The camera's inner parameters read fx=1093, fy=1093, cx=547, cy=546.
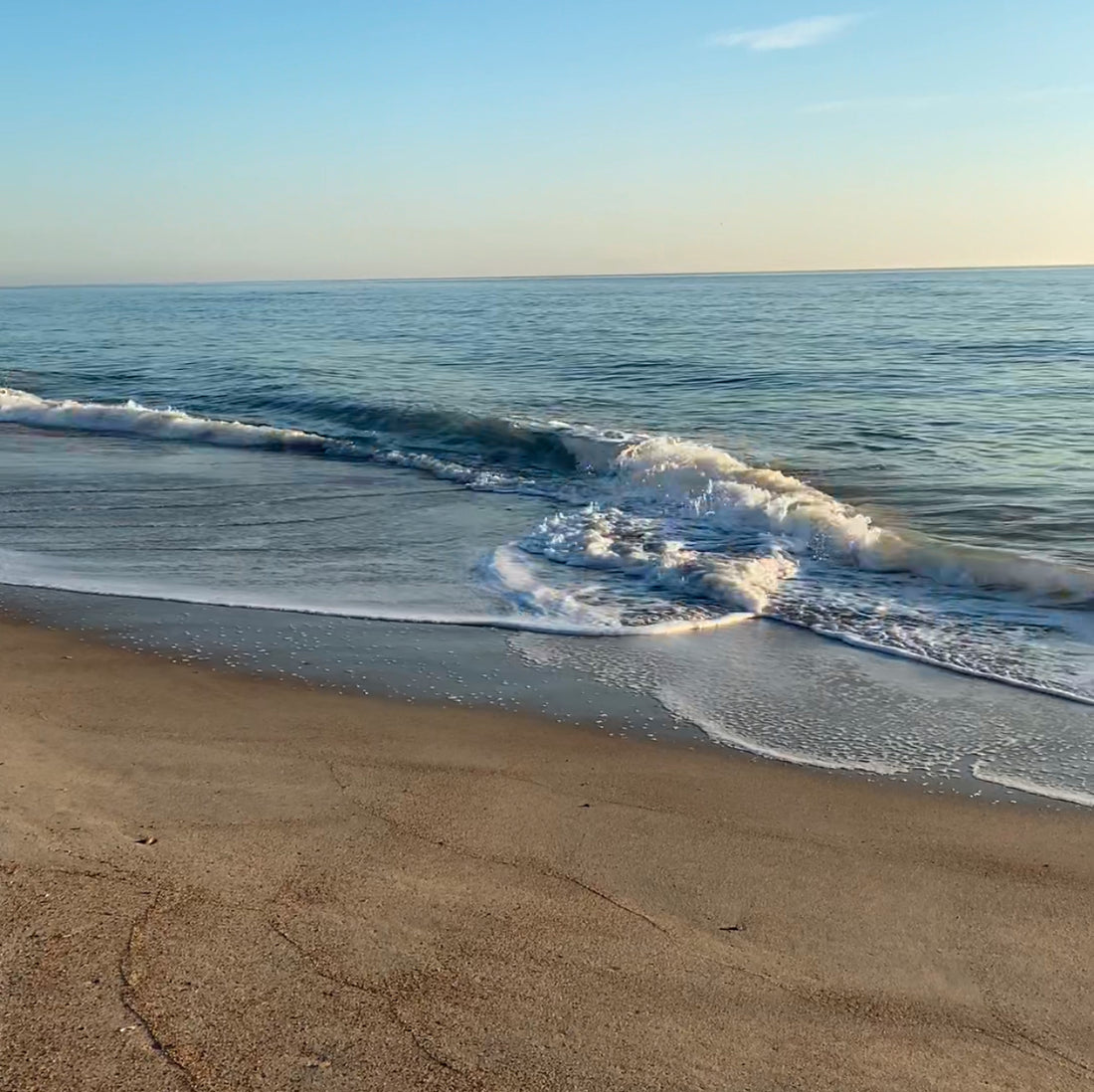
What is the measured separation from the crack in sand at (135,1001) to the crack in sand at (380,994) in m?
0.36

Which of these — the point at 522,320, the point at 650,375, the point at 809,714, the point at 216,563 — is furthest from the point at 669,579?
the point at 522,320

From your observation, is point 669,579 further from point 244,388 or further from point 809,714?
point 244,388

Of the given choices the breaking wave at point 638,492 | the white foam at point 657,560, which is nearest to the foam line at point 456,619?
the white foam at point 657,560

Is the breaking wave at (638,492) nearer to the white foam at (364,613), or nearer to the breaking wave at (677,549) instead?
the breaking wave at (677,549)

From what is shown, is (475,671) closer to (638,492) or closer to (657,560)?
(657,560)

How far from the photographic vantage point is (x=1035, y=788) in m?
4.53

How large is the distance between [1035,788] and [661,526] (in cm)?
564

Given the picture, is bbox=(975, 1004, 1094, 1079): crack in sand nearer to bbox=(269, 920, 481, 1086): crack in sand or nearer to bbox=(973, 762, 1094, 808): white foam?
bbox=(269, 920, 481, 1086): crack in sand

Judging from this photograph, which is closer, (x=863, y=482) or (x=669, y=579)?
(x=669, y=579)

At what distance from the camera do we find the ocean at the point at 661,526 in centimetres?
577

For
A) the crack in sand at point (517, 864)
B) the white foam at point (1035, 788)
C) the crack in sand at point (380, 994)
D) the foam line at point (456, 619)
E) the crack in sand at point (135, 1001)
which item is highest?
the crack in sand at point (135, 1001)

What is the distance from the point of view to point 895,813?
4.24 metres

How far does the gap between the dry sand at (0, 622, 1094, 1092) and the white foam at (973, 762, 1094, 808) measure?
173 mm

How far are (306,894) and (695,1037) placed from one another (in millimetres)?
1279
